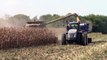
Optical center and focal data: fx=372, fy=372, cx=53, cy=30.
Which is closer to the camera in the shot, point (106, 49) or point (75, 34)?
point (106, 49)

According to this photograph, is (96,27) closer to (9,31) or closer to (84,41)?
(84,41)

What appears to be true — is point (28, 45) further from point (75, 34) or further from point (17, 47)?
point (75, 34)

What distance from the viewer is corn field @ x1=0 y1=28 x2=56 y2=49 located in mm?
26531

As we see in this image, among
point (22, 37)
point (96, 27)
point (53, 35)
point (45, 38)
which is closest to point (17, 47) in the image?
point (22, 37)

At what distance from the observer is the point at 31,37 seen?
29.8 m

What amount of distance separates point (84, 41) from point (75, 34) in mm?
1313

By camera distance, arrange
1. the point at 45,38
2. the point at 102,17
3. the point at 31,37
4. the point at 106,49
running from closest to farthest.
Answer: the point at 106,49 < the point at 31,37 < the point at 45,38 < the point at 102,17

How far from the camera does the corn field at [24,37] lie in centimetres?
2653

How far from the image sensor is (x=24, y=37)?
28734mm

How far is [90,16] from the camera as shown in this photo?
70.6 metres

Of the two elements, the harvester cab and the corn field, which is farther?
the harvester cab

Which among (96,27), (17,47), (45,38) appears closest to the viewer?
(17,47)

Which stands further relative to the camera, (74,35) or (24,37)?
(74,35)

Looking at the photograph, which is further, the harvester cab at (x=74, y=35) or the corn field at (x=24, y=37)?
the harvester cab at (x=74, y=35)
